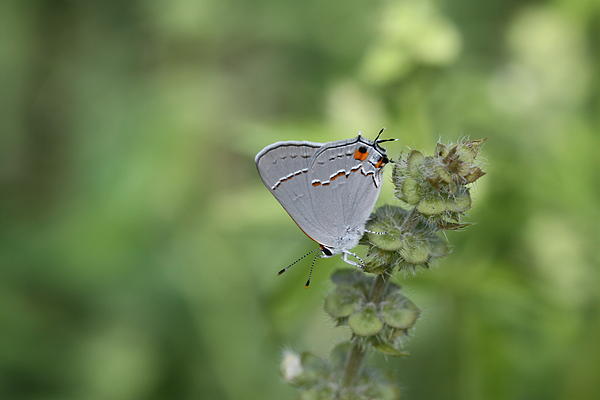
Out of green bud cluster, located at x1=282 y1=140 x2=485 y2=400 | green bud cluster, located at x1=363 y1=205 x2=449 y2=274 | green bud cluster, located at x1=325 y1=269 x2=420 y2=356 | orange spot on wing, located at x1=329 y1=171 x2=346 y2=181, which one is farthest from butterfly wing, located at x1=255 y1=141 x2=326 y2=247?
green bud cluster, located at x1=363 y1=205 x2=449 y2=274

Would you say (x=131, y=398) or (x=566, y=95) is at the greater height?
(x=566, y=95)

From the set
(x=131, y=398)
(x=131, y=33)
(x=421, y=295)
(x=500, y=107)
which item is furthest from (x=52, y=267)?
(x=500, y=107)

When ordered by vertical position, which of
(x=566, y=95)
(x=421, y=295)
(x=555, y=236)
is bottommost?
(x=421, y=295)

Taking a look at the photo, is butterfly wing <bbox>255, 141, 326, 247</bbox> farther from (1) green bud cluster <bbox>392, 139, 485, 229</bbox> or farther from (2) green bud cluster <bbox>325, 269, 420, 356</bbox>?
(1) green bud cluster <bbox>392, 139, 485, 229</bbox>

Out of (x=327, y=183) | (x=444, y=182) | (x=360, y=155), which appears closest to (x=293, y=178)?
(x=327, y=183)

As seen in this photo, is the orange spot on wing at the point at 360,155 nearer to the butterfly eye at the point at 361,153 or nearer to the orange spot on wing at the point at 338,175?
the butterfly eye at the point at 361,153

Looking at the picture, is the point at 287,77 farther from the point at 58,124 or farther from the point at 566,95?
the point at 566,95

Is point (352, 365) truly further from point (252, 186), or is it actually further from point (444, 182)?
point (252, 186)
